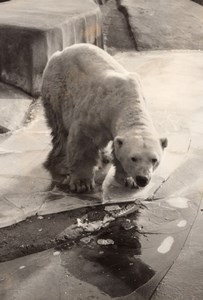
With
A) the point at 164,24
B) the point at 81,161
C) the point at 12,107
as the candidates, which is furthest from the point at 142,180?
the point at 164,24

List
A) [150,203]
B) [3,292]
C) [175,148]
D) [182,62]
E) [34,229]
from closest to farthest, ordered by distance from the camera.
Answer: [3,292], [34,229], [150,203], [175,148], [182,62]

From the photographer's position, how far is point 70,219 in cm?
444

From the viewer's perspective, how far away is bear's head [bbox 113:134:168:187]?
12.8ft

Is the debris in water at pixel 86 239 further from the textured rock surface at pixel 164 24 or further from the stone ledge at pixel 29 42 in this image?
the textured rock surface at pixel 164 24

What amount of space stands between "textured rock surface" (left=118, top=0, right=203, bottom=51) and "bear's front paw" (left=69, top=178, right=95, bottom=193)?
5734mm

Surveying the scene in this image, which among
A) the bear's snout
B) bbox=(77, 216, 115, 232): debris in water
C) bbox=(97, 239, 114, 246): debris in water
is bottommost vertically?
bbox=(77, 216, 115, 232): debris in water

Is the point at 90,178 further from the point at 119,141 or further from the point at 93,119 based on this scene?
the point at 119,141

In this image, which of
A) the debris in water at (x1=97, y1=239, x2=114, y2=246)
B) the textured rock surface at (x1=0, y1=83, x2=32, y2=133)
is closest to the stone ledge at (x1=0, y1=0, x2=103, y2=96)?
the textured rock surface at (x1=0, y1=83, x2=32, y2=133)

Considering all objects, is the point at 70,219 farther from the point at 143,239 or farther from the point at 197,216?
the point at 197,216

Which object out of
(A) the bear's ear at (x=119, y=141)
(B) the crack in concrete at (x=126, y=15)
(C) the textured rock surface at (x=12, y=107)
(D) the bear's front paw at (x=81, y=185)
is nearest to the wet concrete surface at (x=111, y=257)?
(D) the bear's front paw at (x=81, y=185)

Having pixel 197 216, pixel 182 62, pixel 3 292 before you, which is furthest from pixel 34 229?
pixel 182 62

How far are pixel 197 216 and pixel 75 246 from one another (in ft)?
3.78

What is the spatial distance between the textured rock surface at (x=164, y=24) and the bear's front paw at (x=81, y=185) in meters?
5.73

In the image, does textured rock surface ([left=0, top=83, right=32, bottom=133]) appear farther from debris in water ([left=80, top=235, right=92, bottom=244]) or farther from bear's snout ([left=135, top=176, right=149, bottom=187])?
bear's snout ([left=135, top=176, right=149, bottom=187])
